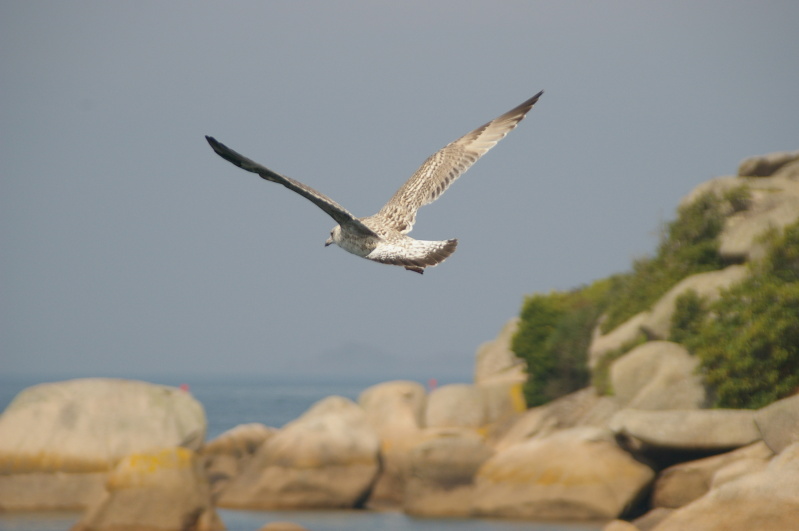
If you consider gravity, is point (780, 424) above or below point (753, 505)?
above

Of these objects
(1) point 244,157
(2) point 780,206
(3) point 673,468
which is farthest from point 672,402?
(1) point 244,157

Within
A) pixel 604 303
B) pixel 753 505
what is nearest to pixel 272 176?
pixel 753 505

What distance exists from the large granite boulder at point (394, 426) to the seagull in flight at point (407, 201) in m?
9.82

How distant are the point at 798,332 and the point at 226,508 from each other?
11.5m

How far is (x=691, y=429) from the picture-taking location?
16516mm

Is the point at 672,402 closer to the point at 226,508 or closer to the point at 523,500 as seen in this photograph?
the point at 523,500

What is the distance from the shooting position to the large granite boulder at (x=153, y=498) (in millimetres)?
16562

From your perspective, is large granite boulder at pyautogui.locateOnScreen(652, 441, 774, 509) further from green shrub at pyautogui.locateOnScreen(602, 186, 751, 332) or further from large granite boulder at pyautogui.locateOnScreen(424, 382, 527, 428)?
large granite boulder at pyautogui.locateOnScreen(424, 382, 527, 428)

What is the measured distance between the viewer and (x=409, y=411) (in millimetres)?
26391

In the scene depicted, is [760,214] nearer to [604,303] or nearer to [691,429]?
[604,303]

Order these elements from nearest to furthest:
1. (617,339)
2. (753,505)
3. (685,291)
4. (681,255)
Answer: (753,505) → (685,291) → (617,339) → (681,255)

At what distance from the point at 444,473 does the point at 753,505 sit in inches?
398

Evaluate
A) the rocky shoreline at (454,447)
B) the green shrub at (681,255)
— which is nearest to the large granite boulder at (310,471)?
the rocky shoreline at (454,447)

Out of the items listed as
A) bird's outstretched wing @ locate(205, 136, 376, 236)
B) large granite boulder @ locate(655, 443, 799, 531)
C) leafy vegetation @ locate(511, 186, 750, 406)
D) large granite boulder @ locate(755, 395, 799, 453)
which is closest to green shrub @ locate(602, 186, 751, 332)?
leafy vegetation @ locate(511, 186, 750, 406)
